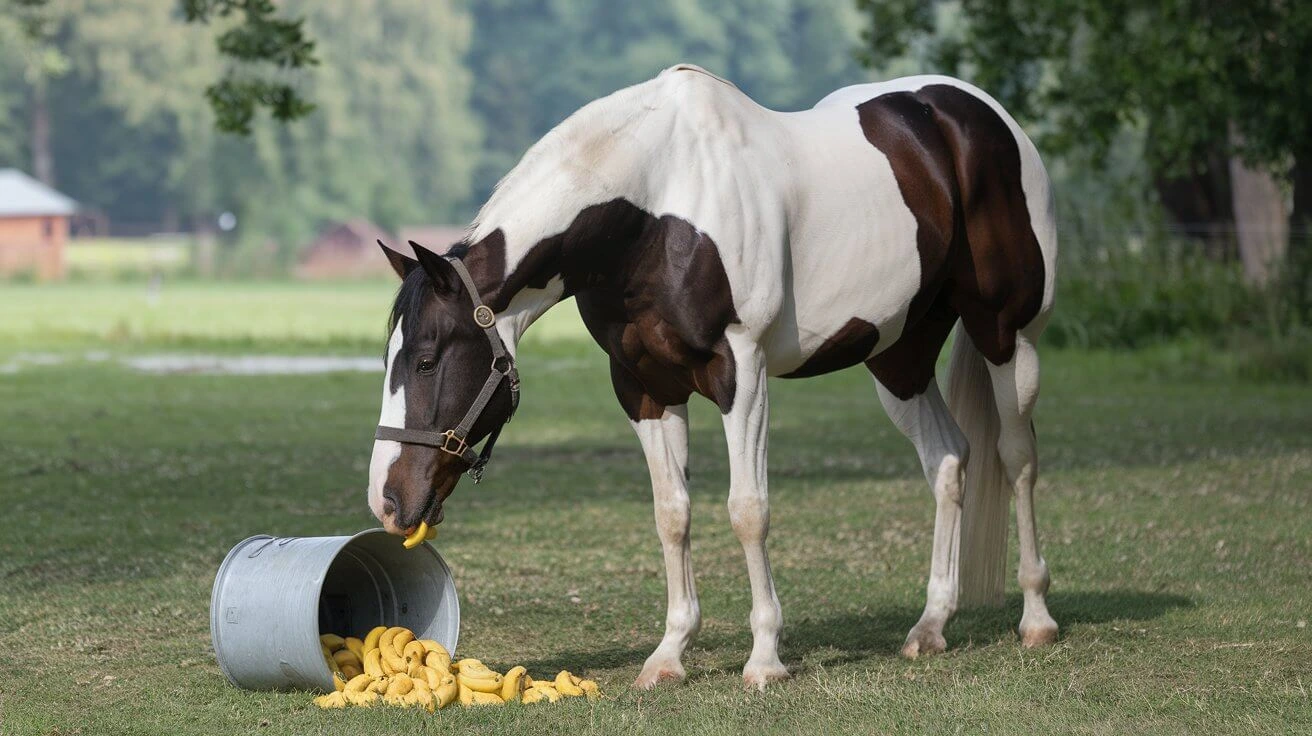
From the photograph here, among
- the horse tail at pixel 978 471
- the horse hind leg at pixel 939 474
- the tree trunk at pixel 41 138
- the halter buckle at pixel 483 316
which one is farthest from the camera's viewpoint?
the tree trunk at pixel 41 138

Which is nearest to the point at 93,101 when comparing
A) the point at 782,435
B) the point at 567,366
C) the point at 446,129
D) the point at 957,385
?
the point at 446,129

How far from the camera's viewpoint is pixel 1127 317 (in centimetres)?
2139

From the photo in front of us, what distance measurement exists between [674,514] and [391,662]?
1.07m

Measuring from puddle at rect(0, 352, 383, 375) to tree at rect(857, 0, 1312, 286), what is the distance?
27.7 ft

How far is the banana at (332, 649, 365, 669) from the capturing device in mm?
5883

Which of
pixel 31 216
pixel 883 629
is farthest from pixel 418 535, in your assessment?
pixel 31 216

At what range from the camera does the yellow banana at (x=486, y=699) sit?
219 inches

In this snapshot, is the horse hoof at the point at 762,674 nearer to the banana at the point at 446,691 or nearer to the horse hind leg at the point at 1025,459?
the banana at the point at 446,691

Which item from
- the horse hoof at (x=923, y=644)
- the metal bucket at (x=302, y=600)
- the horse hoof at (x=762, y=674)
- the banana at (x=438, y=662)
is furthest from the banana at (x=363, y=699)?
the horse hoof at (x=923, y=644)

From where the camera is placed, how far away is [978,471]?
6.87 m

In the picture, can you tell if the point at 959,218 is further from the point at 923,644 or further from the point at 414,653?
the point at 414,653

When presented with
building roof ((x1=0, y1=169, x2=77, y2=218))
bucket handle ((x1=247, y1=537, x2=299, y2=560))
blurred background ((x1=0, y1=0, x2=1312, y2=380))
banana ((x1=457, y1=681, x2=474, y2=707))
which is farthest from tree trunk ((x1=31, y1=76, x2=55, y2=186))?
banana ((x1=457, y1=681, x2=474, y2=707))

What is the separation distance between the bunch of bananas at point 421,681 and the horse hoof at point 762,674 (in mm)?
506

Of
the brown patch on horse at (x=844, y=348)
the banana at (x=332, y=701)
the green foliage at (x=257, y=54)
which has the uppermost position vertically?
the green foliage at (x=257, y=54)
